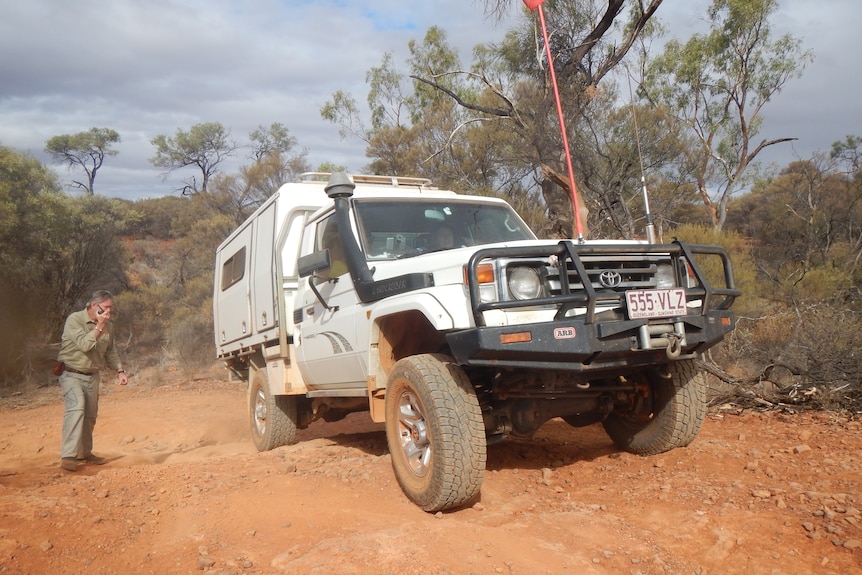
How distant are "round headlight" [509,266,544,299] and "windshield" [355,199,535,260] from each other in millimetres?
1191

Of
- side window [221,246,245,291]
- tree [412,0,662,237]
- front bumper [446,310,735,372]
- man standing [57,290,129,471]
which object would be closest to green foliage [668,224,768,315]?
tree [412,0,662,237]

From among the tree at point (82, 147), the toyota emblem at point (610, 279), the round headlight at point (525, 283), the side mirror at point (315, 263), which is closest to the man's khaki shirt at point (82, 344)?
the side mirror at point (315, 263)

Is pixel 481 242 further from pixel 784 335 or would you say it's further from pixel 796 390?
pixel 784 335

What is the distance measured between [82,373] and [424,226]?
13.1 ft

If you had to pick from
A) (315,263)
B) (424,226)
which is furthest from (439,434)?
(424,226)

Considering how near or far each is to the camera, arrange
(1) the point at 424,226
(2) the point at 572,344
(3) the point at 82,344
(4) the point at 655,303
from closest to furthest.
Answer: (2) the point at 572,344, (4) the point at 655,303, (1) the point at 424,226, (3) the point at 82,344

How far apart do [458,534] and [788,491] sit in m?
1.95

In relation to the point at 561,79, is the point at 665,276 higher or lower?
lower

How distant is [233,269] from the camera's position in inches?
321

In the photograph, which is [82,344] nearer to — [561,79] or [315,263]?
[315,263]

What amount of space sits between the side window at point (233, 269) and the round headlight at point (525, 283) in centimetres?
451

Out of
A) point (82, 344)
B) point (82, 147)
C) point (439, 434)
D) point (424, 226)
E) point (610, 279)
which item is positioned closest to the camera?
point (439, 434)

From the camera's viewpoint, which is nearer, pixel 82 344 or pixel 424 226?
pixel 424 226

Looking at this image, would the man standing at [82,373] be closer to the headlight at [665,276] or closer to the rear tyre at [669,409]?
the rear tyre at [669,409]
